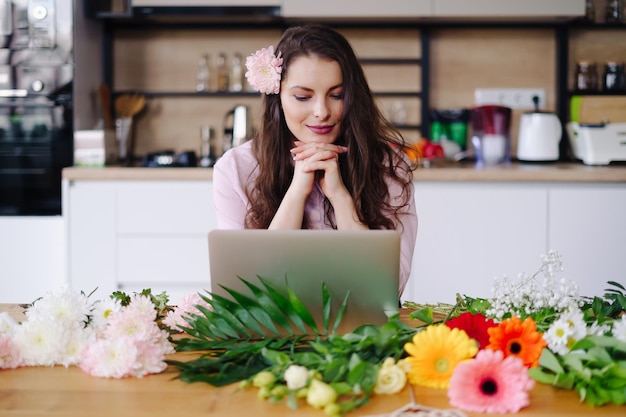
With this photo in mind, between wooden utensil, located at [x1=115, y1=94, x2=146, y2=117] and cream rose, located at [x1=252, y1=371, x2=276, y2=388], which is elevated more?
wooden utensil, located at [x1=115, y1=94, x2=146, y2=117]

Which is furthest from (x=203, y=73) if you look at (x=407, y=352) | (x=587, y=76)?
(x=407, y=352)

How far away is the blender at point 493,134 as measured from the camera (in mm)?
3469

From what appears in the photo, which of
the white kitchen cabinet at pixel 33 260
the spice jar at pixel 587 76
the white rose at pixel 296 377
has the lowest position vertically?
the white kitchen cabinet at pixel 33 260

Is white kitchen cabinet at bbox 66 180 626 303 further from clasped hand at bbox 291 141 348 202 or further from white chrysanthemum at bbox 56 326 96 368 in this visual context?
white chrysanthemum at bbox 56 326 96 368

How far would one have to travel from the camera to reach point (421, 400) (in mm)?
1029

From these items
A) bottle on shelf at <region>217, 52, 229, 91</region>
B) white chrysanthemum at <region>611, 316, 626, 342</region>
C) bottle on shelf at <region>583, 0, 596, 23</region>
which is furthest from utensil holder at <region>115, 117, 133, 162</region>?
white chrysanthemum at <region>611, 316, 626, 342</region>

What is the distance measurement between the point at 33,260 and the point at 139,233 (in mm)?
478

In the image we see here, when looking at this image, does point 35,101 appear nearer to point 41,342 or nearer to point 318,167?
point 318,167

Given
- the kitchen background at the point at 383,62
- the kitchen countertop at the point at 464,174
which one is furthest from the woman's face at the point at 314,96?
the kitchen background at the point at 383,62

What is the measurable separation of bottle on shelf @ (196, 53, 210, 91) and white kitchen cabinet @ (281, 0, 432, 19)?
541 mm

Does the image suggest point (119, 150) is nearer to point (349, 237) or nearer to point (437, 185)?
point (437, 185)

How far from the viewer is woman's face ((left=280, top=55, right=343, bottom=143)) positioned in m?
1.85

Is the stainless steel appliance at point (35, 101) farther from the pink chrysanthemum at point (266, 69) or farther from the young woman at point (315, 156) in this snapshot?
the pink chrysanthemum at point (266, 69)

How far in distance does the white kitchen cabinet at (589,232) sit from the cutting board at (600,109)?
0.57 metres
